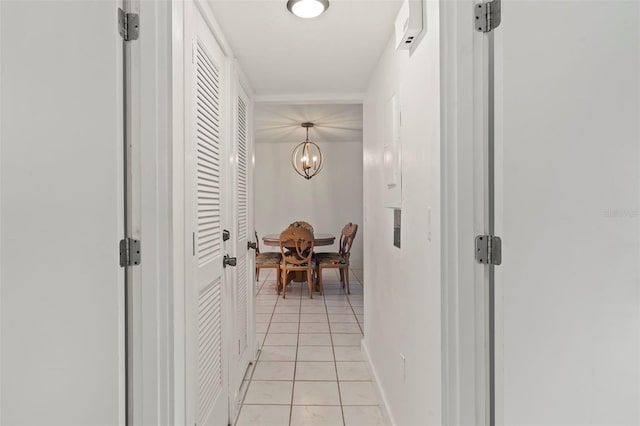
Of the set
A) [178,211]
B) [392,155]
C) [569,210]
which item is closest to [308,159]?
[392,155]

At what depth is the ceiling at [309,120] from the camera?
479 cm

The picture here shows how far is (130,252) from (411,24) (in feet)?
4.26

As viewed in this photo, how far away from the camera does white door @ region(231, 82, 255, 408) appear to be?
2432mm

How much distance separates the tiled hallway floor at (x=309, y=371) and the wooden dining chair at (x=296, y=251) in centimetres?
56

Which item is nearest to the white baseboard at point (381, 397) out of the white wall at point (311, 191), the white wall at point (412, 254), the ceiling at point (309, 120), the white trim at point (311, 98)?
the white wall at point (412, 254)

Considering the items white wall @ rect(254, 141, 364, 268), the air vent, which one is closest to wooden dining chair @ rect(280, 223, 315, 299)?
white wall @ rect(254, 141, 364, 268)

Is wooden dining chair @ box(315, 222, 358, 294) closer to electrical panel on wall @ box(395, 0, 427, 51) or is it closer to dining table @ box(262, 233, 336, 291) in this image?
dining table @ box(262, 233, 336, 291)

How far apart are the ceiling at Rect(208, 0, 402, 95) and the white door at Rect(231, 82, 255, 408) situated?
11.2 inches

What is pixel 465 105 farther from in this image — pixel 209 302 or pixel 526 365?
pixel 209 302

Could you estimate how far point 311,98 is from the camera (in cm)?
313

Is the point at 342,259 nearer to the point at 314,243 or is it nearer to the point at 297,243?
the point at 314,243

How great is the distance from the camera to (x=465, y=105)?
3.75 feet

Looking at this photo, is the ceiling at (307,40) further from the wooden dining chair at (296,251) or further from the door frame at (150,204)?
the wooden dining chair at (296,251)

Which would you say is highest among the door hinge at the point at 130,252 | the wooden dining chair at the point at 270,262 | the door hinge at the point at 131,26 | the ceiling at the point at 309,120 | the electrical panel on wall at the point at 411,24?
the ceiling at the point at 309,120
